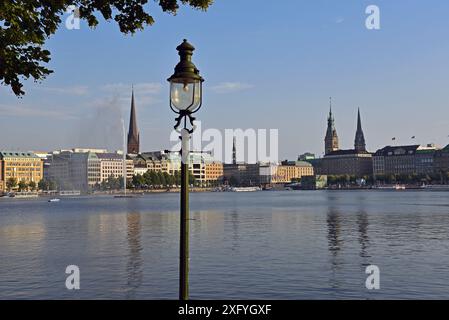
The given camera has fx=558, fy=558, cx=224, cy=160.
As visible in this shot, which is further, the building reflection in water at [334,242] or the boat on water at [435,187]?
the boat on water at [435,187]

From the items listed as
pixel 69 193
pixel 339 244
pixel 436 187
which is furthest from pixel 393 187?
pixel 339 244

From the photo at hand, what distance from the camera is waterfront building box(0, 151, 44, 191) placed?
17712 cm

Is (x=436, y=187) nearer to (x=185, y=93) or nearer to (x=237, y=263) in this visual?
(x=237, y=263)

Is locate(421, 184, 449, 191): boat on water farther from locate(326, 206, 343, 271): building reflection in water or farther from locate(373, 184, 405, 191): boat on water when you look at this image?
locate(326, 206, 343, 271): building reflection in water

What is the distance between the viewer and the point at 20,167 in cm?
18338

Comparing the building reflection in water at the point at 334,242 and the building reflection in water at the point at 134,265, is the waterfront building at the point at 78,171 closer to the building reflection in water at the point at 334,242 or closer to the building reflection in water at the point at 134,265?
the building reflection in water at the point at 334,242

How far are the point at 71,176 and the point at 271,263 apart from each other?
18865 centimetres

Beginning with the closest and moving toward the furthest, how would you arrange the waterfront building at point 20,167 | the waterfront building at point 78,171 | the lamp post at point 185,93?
the lamp post at point 185,93, the waterfront building at point 20,167, the waterfront building at point 78,171

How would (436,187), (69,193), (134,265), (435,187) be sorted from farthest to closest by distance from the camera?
(69,193) < (435,187) < (436,187) < (134,265)

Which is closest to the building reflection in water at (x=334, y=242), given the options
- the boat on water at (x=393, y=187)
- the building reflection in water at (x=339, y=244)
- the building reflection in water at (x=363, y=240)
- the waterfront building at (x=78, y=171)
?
the building reflection in water at (x=339, y=244)

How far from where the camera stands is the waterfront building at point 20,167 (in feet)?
581

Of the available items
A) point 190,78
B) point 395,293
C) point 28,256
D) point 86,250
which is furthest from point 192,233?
point 190,78

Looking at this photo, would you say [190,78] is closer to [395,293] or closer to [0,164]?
[395,293]
